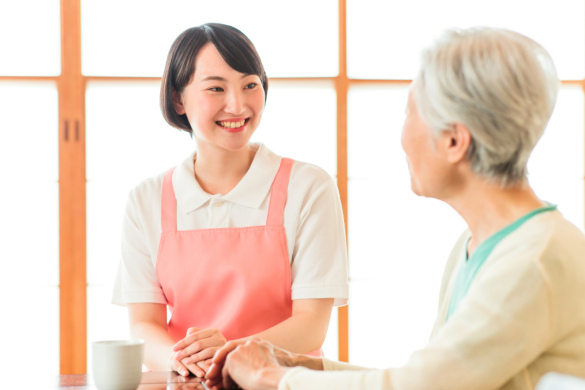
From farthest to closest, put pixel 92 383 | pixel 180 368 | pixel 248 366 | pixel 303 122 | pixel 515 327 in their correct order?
1. pixel 303 122
2. pixel 180 368
3. pixel 92 383
4. pixel 248 366
5. pixel 515 327

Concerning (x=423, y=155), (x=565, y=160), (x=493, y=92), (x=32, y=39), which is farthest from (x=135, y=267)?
(x=565, y=160)

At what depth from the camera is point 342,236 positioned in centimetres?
190

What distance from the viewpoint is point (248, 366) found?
121cm

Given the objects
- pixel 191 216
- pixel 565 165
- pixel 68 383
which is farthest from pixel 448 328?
pixel 565 165

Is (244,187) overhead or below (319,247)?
overhead

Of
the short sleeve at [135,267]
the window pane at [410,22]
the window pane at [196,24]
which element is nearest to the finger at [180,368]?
the short sleeve at [135,267]

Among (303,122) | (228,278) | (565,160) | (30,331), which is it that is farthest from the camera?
(565,160)

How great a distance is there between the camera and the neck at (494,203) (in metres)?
1.09

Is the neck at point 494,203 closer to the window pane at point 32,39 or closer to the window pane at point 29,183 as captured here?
the window pane at point 29,183

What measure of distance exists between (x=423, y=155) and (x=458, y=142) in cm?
8

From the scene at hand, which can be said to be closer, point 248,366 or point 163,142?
→ point 248,366

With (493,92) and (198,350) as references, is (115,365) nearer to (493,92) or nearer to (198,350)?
(198,350)

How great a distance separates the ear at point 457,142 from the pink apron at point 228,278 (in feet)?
2.72

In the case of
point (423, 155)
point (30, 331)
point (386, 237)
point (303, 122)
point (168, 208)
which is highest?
point (303, 122)
